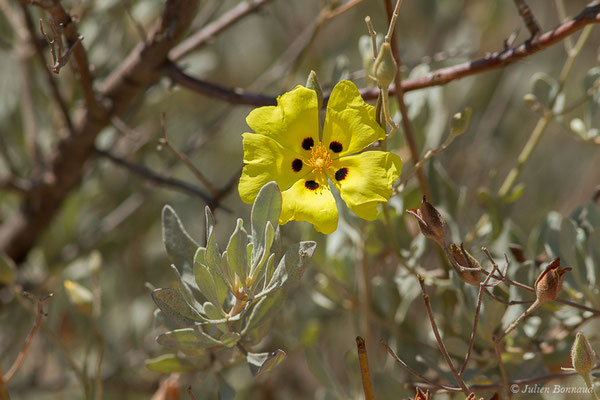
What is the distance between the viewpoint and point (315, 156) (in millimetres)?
882

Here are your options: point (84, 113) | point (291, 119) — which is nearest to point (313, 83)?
point (291, 119)

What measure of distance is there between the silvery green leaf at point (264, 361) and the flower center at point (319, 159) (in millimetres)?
265

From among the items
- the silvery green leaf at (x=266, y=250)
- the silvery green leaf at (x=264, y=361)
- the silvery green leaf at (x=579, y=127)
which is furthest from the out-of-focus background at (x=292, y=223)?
the silvery green leaf at (x=266, y=250)

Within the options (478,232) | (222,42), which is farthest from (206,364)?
(222,42)

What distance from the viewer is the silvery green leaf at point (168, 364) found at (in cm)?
96

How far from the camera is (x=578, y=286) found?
Result: 3.43 feet

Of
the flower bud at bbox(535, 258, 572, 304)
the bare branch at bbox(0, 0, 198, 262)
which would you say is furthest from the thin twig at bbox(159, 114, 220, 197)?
the flower bud at bbox(535, 258, 572, 304)

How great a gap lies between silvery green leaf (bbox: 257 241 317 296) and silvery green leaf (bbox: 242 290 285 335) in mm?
88

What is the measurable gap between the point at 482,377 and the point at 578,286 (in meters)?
0.23

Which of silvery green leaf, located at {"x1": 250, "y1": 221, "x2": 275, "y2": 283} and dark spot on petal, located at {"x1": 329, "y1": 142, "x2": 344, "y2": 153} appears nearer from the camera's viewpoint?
silvery green leaf, located at {"x1": 250, "y1": 221, "x2": 275, "y2": 283}

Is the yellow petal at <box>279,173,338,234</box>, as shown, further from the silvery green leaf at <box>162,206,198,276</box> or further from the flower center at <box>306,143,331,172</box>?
the silvery green leaf at <box>162,206,198,276</box>

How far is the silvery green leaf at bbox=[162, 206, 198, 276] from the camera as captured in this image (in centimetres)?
93

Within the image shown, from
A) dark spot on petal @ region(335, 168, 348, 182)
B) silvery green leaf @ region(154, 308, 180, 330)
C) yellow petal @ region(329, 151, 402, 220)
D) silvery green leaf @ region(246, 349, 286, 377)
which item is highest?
dark spot on petal @ region(335, 168, 348, 182)

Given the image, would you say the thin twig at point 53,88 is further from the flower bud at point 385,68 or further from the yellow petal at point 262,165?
the flower bud at point 385,68
